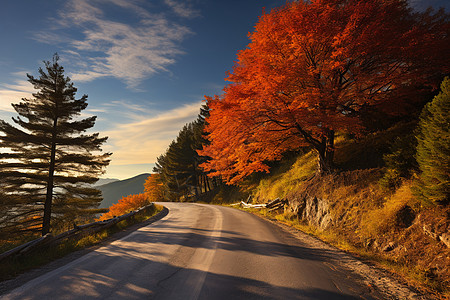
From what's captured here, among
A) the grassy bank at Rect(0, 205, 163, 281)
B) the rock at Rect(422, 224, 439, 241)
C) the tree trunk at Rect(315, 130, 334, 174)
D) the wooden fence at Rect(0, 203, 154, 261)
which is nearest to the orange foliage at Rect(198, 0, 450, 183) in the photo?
the tree trunk at Rect(315, 130, 334, 174)

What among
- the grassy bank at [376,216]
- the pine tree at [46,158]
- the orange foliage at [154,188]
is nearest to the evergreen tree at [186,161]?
the orange foliage at [154,188]

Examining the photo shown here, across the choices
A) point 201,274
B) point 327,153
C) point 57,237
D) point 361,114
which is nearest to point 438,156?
point 327,153

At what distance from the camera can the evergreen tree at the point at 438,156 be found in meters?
5.36

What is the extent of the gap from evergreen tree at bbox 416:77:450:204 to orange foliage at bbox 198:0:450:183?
277cm

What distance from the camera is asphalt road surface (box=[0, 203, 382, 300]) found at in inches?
159

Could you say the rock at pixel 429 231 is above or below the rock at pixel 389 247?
above

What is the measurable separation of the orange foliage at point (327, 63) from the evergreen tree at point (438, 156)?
2.77 m

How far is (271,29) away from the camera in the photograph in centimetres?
962

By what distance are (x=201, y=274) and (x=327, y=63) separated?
30.6ft

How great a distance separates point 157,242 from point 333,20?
11.4 m

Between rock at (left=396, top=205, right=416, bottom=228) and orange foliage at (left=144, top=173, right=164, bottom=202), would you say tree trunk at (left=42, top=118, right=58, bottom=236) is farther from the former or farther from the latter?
orange foliage at (left=144, top=173, right=164, bottom=202)

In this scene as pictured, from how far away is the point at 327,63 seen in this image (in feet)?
29.5

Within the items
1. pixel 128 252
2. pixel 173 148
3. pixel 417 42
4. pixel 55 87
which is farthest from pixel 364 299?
pixel 173 148

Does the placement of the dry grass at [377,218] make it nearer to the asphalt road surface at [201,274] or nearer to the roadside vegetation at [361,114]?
the roadside vegetation at [361,114]
